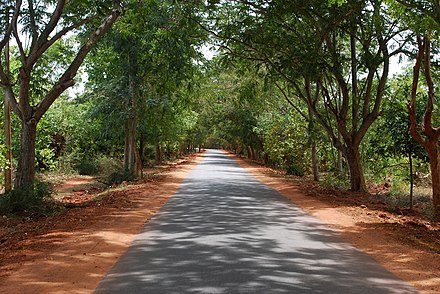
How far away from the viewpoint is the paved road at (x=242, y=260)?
5855 millimetres

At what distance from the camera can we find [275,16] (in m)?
16.0

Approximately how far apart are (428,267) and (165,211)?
732 centimetres

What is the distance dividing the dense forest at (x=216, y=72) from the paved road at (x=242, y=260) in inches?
188

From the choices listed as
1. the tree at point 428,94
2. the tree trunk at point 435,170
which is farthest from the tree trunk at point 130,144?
the tree trunk at point 435,170

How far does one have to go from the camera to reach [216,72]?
23203mm

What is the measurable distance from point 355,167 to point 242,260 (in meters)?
13.0

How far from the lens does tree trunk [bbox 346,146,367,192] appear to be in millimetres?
18922

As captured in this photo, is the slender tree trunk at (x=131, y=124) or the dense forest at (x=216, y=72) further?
the slender tree trunk at (x=131, y=124)

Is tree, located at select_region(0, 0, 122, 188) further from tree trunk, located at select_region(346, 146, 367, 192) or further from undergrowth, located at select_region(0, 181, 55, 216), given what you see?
tree trunk, located at select_region(346, 146, 367, 192)

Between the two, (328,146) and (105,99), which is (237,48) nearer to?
(105,99)

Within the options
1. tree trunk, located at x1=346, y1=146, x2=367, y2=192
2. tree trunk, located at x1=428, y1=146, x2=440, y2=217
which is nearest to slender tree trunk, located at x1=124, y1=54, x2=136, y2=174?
tree trunk, located at x1=346, y1=146, x2=367, y2=192

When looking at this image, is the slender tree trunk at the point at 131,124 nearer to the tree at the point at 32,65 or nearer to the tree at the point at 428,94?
the tree at the point at 32,65

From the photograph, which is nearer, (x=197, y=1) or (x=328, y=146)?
(x=197, y=1)

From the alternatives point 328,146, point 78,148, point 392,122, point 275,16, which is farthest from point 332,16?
point 78,148
